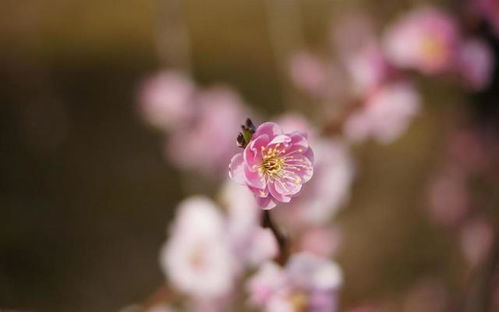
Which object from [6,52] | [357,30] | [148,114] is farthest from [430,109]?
[6,52]

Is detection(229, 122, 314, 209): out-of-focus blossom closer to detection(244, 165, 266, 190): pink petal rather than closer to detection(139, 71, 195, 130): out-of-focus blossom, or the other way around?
detection(244, 165, 266, 190): pink petal

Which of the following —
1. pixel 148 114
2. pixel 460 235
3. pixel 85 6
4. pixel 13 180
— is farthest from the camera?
pixel 85 6

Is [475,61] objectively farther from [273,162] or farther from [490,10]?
[273,162]

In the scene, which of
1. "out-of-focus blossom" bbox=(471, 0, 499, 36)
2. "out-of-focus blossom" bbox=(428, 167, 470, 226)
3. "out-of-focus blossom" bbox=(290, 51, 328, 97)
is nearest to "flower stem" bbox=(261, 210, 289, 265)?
"out-of-focus blossom" bbox=(471, 0, 499, 36)

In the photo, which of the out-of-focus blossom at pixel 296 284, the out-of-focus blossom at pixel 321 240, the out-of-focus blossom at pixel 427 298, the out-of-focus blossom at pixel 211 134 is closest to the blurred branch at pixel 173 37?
the out-of-focus blossom at pixel 211 134

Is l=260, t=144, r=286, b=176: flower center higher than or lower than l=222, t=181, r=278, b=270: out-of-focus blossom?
lower

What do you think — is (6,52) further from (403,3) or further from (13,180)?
(403,3)
